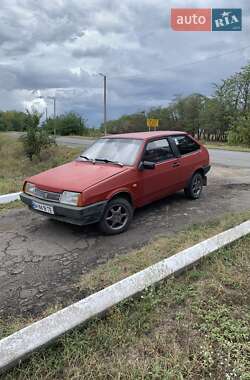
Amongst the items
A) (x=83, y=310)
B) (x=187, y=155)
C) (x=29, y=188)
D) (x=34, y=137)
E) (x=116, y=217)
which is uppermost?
(x=34, y=137)

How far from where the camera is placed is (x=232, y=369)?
2.15 metres

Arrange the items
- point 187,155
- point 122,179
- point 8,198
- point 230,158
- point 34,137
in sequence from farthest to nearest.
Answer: point 34,137
point 230,158
point 8,198
point 187,155
point 122,179

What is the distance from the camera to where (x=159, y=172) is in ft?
17.5

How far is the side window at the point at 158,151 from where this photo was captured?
5216mm

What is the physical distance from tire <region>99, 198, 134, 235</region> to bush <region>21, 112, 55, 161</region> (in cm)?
1535

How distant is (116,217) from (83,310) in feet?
7.03

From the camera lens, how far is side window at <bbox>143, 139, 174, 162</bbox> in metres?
5.22

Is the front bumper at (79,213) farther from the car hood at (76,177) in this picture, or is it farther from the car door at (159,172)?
the car door at (159,172)

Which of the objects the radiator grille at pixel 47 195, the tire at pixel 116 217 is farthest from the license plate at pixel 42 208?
the tire at pixel 116 217

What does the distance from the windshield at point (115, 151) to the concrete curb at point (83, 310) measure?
6.27ft

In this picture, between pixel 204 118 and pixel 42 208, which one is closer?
pixel 42 208

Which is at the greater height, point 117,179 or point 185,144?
point 185,144

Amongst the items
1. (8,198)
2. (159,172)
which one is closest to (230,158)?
(159,172)

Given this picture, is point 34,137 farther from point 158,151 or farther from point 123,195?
point 123,195
